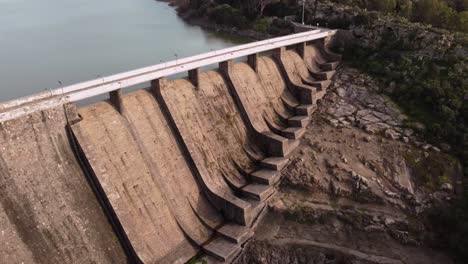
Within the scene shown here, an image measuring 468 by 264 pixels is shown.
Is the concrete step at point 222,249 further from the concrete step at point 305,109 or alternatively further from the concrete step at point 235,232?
the concrete step at point 305,109

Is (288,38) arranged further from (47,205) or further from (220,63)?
(47,205)

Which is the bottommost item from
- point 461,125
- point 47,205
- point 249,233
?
point 249,233

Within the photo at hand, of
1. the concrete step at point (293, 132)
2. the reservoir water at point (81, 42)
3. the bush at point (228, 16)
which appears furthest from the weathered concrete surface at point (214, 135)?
the bush at point (228, 16)

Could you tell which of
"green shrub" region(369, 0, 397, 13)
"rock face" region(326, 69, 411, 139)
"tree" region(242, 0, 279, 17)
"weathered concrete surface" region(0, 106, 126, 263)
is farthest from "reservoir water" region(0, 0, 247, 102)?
"green shrub" region(369, 0, 397, 13)

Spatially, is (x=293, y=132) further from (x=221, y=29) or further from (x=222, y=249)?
(x=221, y=29)

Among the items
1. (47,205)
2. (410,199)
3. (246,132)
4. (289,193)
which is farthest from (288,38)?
(47,205)

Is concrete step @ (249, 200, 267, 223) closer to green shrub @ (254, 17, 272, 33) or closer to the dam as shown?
the dam

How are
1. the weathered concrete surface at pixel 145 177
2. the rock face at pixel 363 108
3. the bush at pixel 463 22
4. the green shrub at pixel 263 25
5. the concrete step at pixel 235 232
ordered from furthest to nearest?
1. the green shrub at pixel 263 25
2. the bush at pixel 463 22
3. the rock face at pixel 363 108
4. the concrete step at pixel 235 232
5. the weathered concrete surface at pixel 145 177
